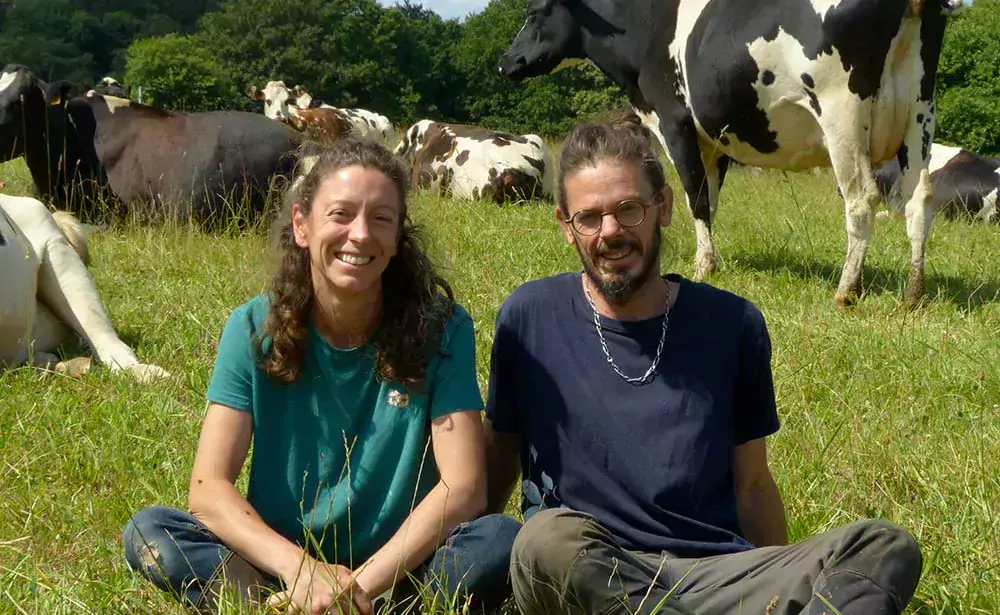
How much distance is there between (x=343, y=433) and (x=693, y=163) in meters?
5.81

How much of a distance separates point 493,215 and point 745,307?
7.19 metres

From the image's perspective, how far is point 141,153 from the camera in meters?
9.48

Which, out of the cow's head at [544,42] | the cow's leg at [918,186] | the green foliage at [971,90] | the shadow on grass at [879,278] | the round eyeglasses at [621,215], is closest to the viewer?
the round eyeglasses at [621,215]

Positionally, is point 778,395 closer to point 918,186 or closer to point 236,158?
point 918,186

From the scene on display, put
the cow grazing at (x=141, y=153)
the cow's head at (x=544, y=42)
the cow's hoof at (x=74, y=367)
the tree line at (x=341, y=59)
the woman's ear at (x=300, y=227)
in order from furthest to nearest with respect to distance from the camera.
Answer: the tree line at (x=341, y=59) < the cow's head at (x=544, y=42) < the cow grazing at (x=141, y=153) < the cow's hoof at (x=74, y=367) < the woman's ear at (x=300, y=227)

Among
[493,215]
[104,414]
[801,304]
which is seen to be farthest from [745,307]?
[493,215]

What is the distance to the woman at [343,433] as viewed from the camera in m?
2.93

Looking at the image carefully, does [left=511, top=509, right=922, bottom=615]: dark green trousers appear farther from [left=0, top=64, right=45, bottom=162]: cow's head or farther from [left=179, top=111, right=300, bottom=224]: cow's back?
[left=0, top=64, right=45, bottom=162]: cow's head

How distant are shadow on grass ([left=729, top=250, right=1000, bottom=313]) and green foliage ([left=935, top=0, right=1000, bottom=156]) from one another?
2405 cm

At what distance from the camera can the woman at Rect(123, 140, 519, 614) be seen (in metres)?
2.93

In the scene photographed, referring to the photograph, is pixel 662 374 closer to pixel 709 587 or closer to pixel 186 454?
pixel 709 587

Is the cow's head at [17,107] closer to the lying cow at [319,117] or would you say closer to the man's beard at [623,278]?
the lying cow at [319,117]

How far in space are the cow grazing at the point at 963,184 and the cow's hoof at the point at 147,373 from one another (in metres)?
8.71

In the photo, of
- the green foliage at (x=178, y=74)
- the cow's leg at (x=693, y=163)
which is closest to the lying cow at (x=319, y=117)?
the cow's leg at (x=693, y=163)
